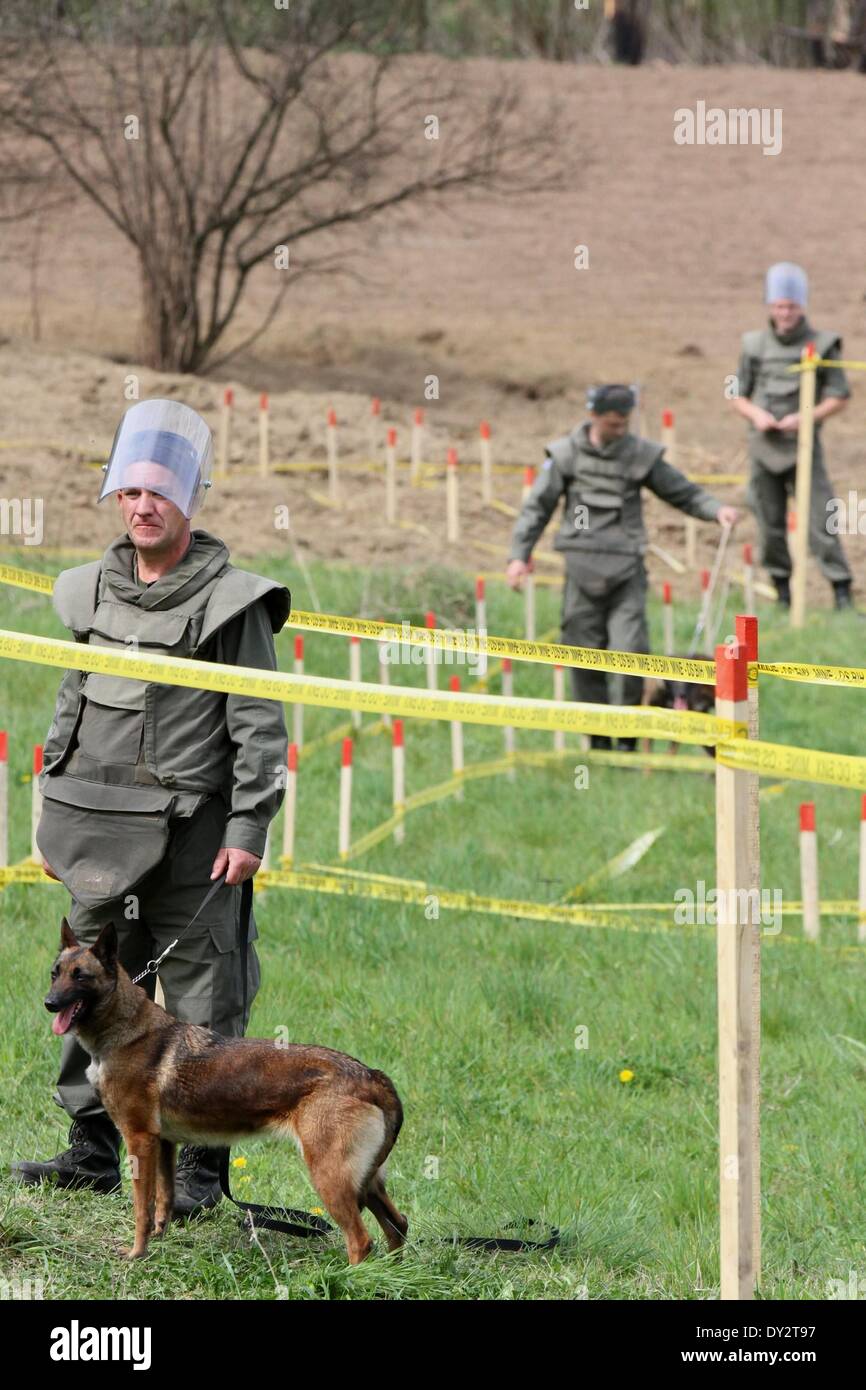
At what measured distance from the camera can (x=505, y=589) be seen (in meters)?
13.6

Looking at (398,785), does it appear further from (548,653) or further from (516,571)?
(548,653)

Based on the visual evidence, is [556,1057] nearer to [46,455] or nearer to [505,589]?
[505,589]

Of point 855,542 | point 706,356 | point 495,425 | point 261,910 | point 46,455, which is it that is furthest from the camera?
Answer: point 706,356

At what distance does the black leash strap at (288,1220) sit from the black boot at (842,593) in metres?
9.65

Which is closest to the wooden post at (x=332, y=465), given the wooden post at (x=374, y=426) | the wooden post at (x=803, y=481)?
the wooden post at (x=374, y=426)

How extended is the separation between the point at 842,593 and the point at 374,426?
18.1 ft

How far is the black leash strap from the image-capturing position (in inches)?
195

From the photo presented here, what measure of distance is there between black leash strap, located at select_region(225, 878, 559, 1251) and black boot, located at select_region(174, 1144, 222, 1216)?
0.20 ft

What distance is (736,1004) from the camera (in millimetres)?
4488

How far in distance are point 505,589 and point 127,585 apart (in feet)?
28.0

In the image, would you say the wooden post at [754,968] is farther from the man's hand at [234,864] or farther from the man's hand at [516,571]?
the man's hand at [516,571]
